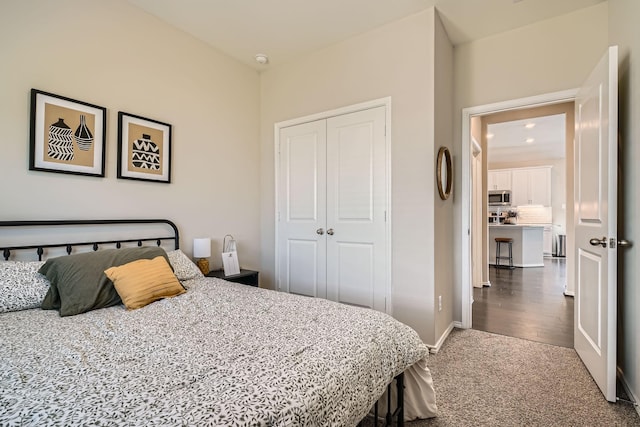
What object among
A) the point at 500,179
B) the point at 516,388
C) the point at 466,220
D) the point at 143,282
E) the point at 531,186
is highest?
the point at 500,179

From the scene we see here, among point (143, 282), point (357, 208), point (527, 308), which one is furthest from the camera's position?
point (527, 308)

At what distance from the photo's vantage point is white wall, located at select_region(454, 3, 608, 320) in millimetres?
2580

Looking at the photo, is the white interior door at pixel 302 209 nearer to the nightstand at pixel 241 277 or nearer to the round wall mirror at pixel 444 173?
the nightstand at pixel 241 277

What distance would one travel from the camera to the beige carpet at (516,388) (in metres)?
1.71

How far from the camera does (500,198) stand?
8383mm

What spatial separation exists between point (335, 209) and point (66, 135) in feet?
7.28

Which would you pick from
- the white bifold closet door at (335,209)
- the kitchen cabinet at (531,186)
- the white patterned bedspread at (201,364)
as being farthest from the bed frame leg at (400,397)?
the kitchen cabinet at (531,186)

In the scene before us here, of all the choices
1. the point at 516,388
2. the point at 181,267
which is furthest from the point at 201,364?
the point at 516,388

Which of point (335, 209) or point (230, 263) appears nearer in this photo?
point (230, 263)

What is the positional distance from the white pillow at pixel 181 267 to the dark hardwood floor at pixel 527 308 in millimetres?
2761

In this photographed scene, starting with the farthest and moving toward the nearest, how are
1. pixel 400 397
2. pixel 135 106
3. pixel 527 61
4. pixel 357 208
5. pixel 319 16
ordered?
pixel 357 208 < pixel 527 61 < pixel 319 16 < pixel 135 106 < pixel 400 397

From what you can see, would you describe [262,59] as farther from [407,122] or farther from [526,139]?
[526,139]

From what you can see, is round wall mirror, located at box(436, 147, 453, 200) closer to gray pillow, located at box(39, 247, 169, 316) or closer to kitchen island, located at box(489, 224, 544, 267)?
gray pillow, located at box(39, 247, 169, 316)

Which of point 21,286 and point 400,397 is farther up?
point 21,286
